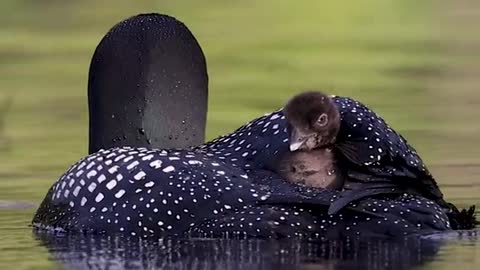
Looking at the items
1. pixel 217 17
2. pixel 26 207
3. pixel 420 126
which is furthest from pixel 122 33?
pixel 217 17

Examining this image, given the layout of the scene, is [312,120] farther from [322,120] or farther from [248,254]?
[248,254]

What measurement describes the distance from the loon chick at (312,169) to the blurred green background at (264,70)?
3.37 feet

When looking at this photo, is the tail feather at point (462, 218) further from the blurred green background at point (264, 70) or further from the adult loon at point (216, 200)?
the blurred green background at point (264, 70)

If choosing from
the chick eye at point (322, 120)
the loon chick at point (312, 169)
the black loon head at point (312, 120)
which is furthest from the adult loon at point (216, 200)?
the chick eye at point (322, 120)

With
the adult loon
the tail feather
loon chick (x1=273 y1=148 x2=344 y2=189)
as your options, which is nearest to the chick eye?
loon chick (x1=273 y1=148 x2=344 y2=189)

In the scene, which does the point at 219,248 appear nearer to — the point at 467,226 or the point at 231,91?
the point at 467,226

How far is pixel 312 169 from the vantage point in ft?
31.8

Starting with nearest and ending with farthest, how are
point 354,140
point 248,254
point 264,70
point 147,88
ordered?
point 248,254, point 354,140, point 147,88, point 264,70

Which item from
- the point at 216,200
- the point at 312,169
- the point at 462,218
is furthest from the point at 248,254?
the point at 462,218

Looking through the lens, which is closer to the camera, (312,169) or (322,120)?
(322,120)

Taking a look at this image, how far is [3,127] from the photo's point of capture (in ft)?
47.5

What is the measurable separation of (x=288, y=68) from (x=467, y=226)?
784cm

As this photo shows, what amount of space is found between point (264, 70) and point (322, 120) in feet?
27.3

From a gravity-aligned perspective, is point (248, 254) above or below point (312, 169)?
below
